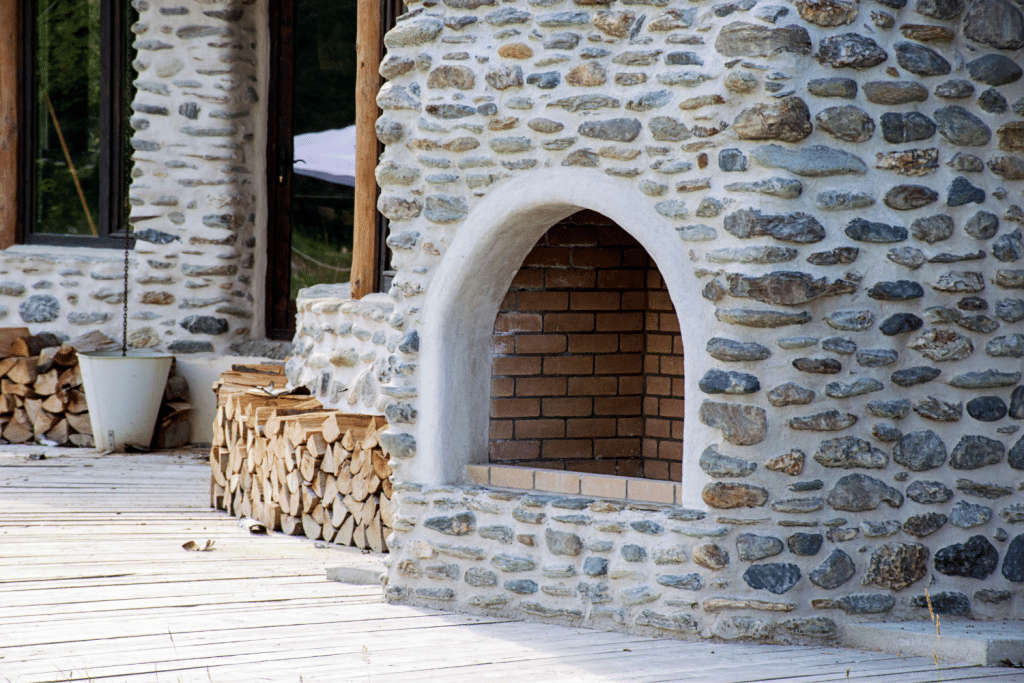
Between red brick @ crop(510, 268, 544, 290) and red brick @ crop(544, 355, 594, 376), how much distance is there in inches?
11.9

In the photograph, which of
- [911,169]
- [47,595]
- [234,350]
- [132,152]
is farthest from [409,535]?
[132,152]

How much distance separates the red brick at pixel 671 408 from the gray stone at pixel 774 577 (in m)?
1.36

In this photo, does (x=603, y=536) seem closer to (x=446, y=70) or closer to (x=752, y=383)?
(x=752, y=383)

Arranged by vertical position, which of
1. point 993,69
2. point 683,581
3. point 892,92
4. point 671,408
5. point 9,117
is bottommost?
point 683,581

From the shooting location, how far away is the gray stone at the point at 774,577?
3809 millimetres

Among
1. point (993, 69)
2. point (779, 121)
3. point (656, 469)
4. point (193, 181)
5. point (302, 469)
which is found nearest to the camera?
point (779, 121)

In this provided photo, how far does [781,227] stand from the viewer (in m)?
3.75

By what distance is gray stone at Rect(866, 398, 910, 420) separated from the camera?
3.83 metres

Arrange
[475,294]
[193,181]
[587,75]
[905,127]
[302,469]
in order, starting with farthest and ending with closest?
[193,181], [302,469], [475,294], [587,75], [905,127]

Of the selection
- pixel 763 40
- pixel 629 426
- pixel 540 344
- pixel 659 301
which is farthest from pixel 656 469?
pixel 763 40

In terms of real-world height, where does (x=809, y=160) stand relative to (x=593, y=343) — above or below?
above

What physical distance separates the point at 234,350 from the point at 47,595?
3.73 m

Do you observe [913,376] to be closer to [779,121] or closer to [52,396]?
[779,121]

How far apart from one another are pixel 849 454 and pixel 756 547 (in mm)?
430
